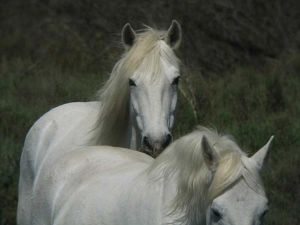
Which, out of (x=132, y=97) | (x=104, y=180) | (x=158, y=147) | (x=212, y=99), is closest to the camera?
Answer: (x=104, y=180)

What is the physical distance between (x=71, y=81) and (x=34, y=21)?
2137mm

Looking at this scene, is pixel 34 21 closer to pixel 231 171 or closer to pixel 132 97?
pixel 132 97

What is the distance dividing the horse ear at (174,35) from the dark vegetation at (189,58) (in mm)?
2213

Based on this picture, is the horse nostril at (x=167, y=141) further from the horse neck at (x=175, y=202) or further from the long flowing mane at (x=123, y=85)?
the horse neck at (x=175, y=202)

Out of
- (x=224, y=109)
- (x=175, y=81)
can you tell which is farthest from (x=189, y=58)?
(x=175, y=81)

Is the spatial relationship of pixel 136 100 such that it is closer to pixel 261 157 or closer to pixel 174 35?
pixel 174 35

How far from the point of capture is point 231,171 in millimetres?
4820

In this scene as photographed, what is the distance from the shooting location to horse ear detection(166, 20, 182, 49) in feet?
25.3

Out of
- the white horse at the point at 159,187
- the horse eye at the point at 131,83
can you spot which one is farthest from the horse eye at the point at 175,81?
the white horse at the point at 159,187

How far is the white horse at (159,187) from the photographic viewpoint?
479cm

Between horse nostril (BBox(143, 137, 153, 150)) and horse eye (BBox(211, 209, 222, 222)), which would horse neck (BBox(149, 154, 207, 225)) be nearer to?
horse eye (BBox(211, 209, 222, 222))

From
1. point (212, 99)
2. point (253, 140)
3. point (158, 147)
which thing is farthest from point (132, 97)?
point (212, 99)

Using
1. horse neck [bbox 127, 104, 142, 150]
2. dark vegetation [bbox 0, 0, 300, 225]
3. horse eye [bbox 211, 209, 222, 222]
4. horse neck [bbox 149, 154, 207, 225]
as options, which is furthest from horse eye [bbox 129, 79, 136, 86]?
dark vegetation [bbox 0, 0, 300, 225]

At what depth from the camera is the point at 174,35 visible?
7750mm
